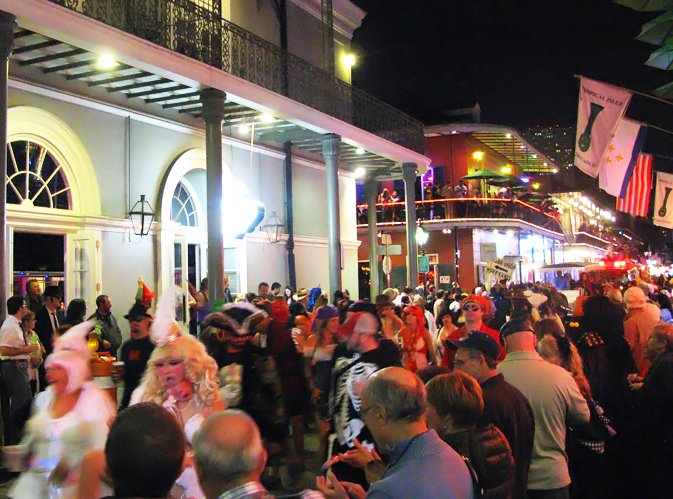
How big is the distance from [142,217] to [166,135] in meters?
2.30

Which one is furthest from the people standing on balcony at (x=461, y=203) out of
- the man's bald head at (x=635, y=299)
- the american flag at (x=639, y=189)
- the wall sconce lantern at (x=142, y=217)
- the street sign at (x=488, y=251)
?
the man's bald head at (x=635, y=299)

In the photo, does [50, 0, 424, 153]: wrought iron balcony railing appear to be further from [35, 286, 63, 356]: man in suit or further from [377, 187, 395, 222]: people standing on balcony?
[377, 187, 395, 222]: people standing on balcony

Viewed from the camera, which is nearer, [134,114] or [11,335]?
[11,335]

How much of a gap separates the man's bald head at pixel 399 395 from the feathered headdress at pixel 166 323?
2.11 metres

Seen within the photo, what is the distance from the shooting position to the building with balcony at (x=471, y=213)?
33.2 metres

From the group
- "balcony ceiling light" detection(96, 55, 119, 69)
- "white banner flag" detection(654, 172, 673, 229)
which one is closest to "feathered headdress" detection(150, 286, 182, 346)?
"balcony ceiling light" detection(96, 55, 119, 69)

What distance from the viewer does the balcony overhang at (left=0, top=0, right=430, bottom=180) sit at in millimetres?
9742

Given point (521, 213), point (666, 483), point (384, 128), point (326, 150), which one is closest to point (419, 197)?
point (521, 213)

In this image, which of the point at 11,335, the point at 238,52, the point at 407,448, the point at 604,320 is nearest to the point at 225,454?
the point at 407,448

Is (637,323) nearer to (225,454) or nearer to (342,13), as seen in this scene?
(225,454)

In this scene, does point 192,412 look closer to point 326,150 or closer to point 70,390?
point 70,390

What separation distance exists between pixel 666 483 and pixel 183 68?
981 cm

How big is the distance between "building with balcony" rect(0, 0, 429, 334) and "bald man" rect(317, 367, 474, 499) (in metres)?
7.25

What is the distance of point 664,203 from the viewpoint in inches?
826
